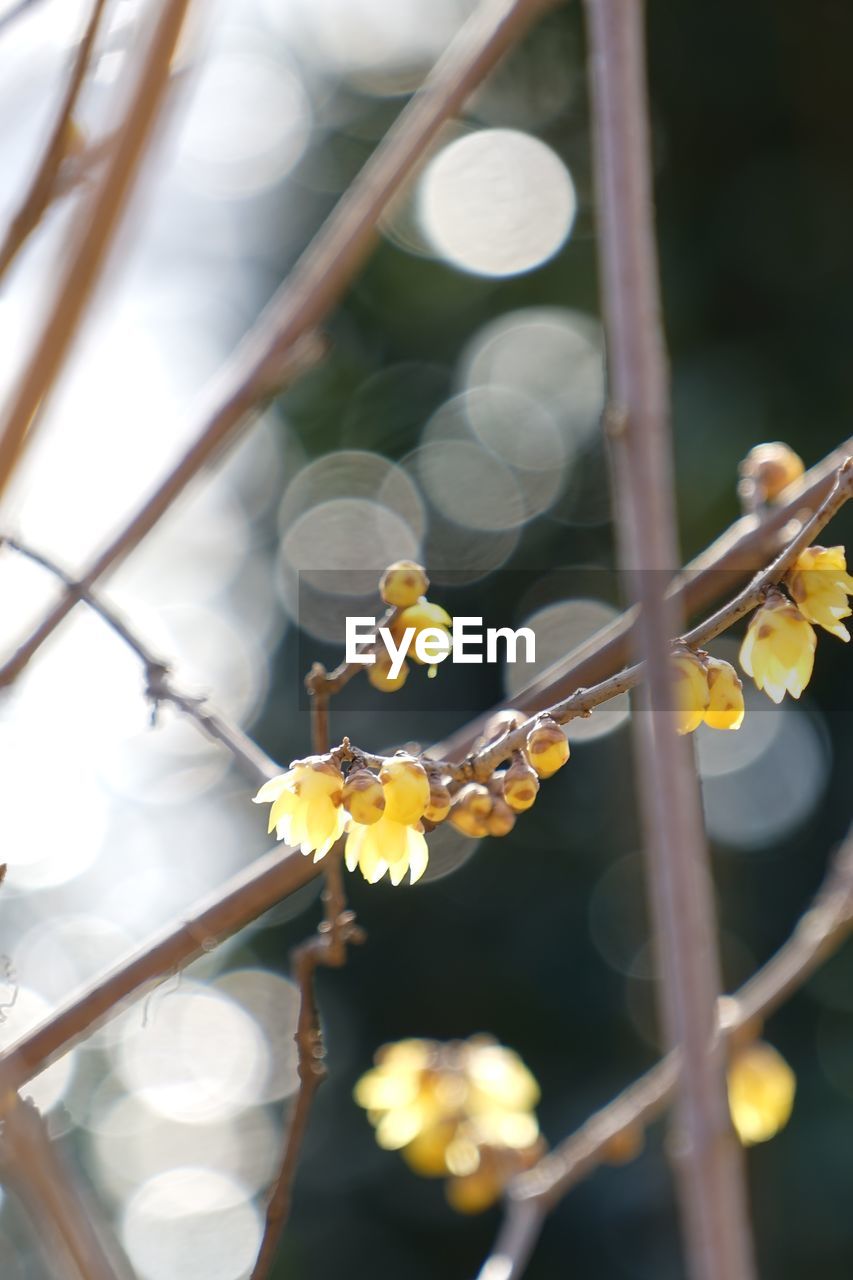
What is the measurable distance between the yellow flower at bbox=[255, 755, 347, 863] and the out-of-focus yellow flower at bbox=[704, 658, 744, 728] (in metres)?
0.12

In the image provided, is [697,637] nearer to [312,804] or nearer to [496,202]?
[312,804]

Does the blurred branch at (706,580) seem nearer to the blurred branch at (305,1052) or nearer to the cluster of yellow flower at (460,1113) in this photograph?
the blurred branch at (305,1052)

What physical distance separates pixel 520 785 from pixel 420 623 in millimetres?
104

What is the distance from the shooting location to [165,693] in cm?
48

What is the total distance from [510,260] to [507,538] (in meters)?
0.53

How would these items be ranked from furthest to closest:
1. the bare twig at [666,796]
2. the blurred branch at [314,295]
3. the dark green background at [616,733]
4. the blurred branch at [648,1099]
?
the dark green background at [616,733], the blurred branch at [648,1099], the blurred branch at [314,295], the bare twig at [666,796]

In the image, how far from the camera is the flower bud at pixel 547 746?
37 centimetres

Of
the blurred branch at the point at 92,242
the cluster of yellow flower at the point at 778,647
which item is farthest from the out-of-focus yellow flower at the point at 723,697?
the blurred branch at the point at 92,242

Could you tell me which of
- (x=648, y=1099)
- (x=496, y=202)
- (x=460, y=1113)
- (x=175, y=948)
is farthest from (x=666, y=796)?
(x=496, y=202)

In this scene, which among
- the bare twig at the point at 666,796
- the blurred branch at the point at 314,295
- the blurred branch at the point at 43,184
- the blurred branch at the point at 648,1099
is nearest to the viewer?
the bare twig at the point at 666,796

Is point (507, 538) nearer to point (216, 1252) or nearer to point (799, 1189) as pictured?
point (799, 1189)

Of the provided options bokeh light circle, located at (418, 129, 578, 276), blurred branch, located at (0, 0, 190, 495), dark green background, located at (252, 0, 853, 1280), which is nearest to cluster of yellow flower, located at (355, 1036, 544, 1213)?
blurred branch, located at (0, 0, 190, 495)

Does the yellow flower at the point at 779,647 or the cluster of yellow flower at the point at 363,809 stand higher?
the yellow flower at the point at 779,647

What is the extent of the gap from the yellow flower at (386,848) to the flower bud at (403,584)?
92 mm
